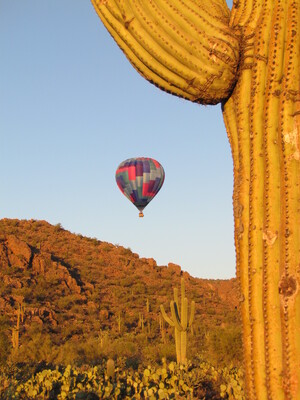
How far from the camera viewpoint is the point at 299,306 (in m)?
2.89

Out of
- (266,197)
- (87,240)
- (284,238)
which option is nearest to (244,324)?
(284,238)

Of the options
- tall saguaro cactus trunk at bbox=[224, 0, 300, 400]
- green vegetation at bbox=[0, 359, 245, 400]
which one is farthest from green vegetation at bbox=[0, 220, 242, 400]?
tall saguaro cactus trunk at bbox=[224, 0, 300, 400]

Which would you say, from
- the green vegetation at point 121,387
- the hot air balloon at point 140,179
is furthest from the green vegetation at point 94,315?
the hot air balloon at point 140,179

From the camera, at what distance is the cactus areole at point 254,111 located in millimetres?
2930

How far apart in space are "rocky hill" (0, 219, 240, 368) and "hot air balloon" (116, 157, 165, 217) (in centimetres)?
742

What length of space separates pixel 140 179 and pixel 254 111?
22302 mm

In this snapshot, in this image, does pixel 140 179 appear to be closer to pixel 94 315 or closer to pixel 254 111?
pixel 94 315

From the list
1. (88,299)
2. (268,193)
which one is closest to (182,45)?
(268,193)

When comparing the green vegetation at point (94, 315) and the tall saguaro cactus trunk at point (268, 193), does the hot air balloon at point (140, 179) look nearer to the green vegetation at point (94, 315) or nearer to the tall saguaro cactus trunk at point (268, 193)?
the green vegetation at point (94, 315)

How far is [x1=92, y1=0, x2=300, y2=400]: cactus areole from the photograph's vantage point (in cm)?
→ 293

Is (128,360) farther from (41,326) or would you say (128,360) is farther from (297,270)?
(297,270)

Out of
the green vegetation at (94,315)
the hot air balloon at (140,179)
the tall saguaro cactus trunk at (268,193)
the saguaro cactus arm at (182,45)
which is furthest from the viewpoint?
the hot air balloon at (140,179)

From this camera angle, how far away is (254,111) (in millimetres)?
3234

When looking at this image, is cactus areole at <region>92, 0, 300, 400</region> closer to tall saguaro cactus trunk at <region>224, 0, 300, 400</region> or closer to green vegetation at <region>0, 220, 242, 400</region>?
tall saguaro cactus trunk at <region>224, 0, 300, 400</region>
